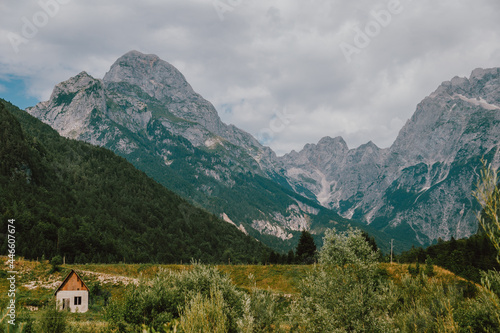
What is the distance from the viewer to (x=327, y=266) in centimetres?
3781

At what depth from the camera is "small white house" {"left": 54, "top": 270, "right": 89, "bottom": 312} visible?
48275 mm

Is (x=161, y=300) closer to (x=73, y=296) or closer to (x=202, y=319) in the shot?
(x=202, y=319)

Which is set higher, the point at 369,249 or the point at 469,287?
the point at 369,249

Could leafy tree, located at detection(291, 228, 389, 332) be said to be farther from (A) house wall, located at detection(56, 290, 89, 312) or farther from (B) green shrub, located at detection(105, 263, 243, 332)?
(A) house wall, located at detection(56, 290, 89, 312)

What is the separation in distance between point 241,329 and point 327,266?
72.4 ft

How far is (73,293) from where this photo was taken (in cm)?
4869

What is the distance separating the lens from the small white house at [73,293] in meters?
48.3

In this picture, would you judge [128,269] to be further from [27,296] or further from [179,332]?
[179,332]

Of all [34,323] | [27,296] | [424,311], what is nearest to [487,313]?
[424,311]

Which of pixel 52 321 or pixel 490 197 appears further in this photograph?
pixel 52 321

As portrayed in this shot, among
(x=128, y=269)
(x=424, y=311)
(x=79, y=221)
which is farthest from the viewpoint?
(x=79, y=221)

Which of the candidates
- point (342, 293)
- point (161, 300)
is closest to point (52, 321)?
point (161, 300)

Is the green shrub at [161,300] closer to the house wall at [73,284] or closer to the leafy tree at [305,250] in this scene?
the house wall at [73,284]

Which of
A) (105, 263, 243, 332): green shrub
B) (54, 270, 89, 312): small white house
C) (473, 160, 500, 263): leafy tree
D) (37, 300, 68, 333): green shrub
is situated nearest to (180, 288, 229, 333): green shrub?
(105, 263, 243, 332): green shrub
